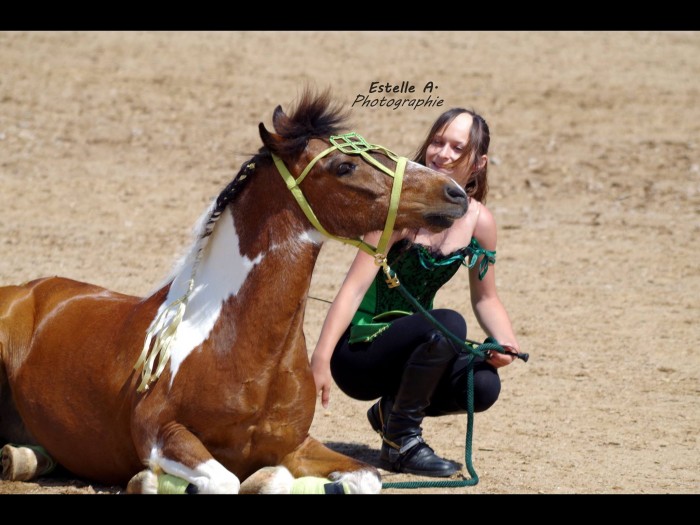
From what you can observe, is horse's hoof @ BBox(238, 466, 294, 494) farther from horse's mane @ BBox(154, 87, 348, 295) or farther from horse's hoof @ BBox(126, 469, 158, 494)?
horse's mane @ BBox(154, 87, 348, 295)

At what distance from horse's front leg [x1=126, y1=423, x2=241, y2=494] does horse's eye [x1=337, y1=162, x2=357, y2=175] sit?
3.85 feet

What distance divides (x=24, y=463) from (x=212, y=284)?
1.24 meters

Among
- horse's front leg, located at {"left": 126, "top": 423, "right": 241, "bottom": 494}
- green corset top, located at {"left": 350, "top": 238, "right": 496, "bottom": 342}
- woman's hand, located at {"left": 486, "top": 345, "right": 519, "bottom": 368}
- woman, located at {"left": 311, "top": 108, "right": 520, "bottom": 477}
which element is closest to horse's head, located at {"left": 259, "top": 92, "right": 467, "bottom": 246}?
woman, located at {"left": 311, "top": 108, "right": 520, "bottom": 477}

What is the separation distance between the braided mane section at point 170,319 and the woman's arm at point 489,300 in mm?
1421

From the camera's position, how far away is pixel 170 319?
466 centimetres

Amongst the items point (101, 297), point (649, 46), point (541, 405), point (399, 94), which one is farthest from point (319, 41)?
point (101, 297)

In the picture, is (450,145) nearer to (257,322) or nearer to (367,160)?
(367,160)

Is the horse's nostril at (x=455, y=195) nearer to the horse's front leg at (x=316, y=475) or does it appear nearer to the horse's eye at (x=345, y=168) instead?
the horse's eye at (x=345, y=168)

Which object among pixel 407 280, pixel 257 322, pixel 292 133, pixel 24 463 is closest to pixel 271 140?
pixel 292 133

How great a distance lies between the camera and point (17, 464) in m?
5.02

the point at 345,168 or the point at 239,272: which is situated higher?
the point at 345,168

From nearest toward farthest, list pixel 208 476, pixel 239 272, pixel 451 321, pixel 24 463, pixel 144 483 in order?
1. pixel 208 476
2. pixel 144 483
3. pixel 239 272
4. pixel 24 463
5. pixel 451 321

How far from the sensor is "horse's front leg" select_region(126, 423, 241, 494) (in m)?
4.34

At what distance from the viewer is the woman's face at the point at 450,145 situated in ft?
18.0
